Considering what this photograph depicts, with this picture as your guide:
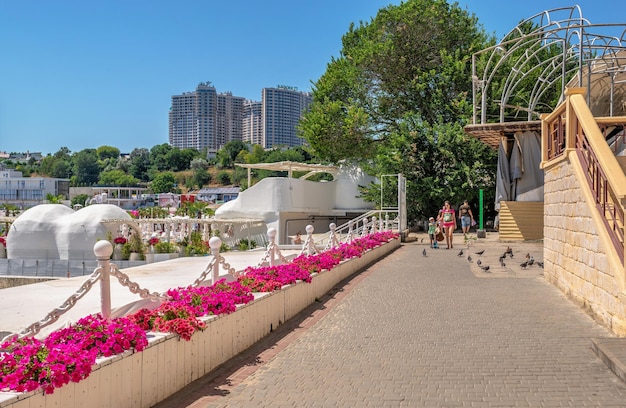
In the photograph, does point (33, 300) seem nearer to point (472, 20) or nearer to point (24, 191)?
point (472, 20)

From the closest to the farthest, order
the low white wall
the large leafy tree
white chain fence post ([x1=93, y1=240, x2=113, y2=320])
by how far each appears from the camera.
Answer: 1. the low white wall
2. white chain fence post ([x1=93, y1=240, x2=113, y2=320])
3. the large leafy tree

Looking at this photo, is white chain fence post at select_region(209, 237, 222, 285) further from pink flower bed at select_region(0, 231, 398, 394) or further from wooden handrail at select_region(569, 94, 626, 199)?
wooden handrail at select_region(569, 94, 626, 199)

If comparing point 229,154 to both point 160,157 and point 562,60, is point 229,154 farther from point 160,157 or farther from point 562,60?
point 562,60

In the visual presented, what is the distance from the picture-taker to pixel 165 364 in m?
5.61

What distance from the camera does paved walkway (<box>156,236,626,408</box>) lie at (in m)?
5.64

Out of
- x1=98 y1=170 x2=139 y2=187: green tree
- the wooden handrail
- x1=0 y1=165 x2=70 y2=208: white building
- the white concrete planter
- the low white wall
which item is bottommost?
the white concrete planter

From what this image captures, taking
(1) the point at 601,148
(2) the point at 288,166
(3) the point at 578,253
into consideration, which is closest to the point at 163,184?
(2) the point at 288,166

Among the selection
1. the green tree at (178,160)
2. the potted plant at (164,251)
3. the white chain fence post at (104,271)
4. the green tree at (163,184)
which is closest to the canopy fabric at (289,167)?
the potted plant at (164,251)

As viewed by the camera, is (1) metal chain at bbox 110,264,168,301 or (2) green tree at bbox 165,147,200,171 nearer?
(1) metal chain at bbox 110,264,168,301

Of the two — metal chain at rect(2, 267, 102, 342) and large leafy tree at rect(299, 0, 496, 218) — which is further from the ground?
large leafy tree at rect(299, 0, 496, 218)

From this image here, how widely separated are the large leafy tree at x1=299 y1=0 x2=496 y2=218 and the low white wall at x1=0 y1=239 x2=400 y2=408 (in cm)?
2308

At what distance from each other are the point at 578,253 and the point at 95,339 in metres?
8.09

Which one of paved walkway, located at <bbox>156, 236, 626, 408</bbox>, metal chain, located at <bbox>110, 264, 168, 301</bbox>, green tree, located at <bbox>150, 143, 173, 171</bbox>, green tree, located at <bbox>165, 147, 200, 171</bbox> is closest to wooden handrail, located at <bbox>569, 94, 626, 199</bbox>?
paved walkway, located at <bbox>156, 236, 626, 408</bbox>

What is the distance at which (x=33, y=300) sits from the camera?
13.4 m
